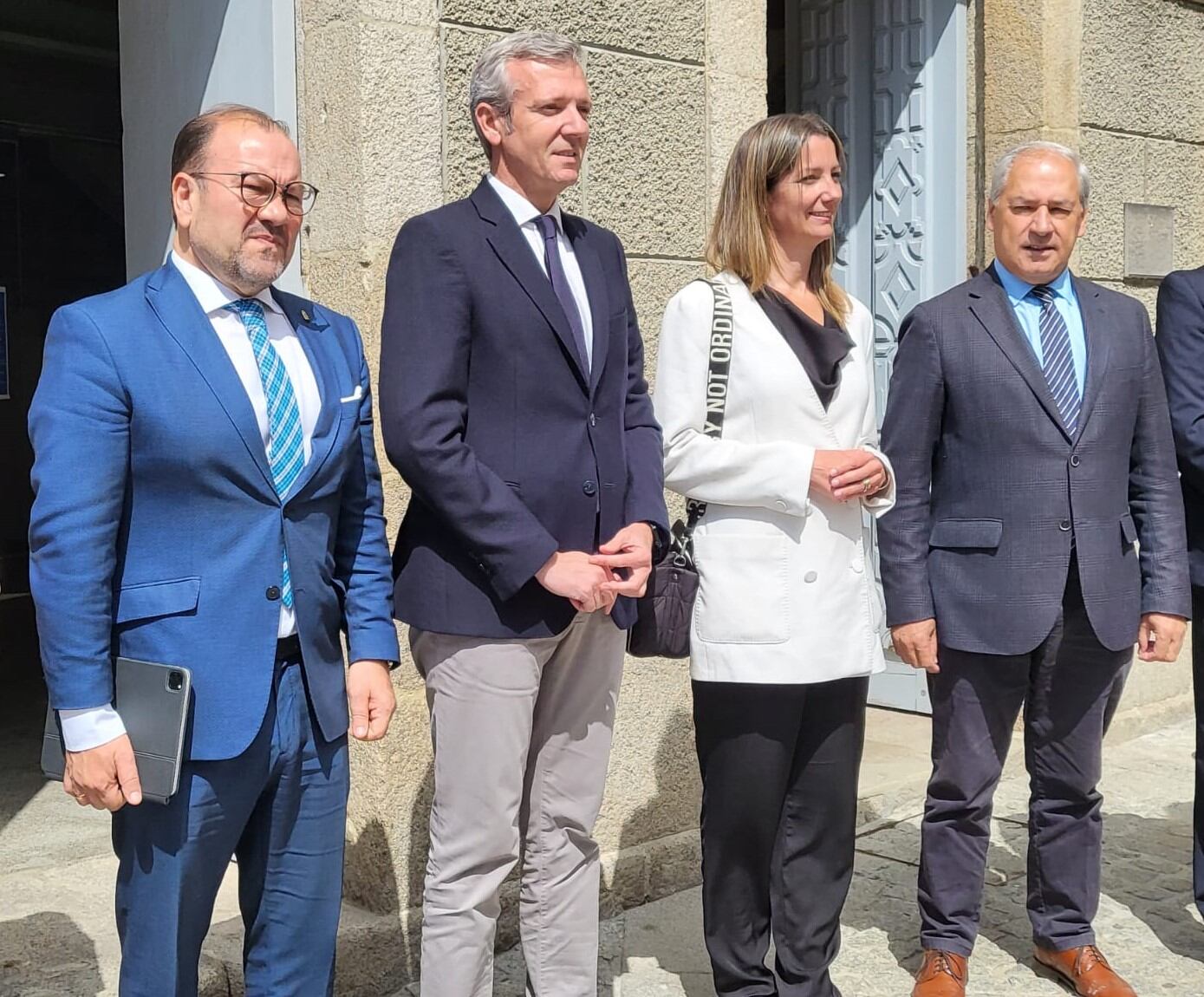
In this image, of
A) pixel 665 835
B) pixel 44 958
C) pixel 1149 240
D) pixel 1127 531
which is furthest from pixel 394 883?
pixel 1149 240

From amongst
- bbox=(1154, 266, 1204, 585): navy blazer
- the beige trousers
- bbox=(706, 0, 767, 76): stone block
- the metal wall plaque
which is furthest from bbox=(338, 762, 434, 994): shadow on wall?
the metal wall plaque

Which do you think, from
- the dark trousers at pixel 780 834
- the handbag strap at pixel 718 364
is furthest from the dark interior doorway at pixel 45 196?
the handbag strap at pixel 718 364

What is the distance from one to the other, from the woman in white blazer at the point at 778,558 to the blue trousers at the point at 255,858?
3.07ft

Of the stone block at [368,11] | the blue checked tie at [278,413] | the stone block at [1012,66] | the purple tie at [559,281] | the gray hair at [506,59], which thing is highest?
the stone block at [1012,66]

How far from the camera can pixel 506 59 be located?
8.72 feet

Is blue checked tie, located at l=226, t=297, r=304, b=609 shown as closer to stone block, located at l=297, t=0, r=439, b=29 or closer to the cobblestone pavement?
stone block, located at l=297, t=0, r=439, b=29

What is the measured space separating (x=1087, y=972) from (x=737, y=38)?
2.77m

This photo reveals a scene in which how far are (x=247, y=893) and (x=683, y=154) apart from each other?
8.34 ft

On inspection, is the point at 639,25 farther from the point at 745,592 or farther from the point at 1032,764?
the point at 1032,764

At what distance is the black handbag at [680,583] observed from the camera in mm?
2947

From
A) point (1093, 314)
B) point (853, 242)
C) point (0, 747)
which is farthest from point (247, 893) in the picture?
point (853, 242)

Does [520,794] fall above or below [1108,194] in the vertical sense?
below

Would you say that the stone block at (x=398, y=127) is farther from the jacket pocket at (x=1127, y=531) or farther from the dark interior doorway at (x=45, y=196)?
the dark interior doorway at (x=45, y=196)

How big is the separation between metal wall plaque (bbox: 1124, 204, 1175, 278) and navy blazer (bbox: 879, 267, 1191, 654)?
271 centimetres
